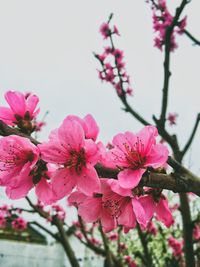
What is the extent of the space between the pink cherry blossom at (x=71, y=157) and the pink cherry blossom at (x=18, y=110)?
24 cm

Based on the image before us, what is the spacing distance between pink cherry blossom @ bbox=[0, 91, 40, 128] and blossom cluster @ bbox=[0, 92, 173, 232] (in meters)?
0.18

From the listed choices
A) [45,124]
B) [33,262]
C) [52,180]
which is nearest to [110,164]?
[52,180]

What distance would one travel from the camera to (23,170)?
1.10 meters

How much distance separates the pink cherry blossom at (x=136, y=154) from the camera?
1.01 meters

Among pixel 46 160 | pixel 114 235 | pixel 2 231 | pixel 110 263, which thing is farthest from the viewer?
pixel 2 231

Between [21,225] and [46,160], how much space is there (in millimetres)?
7455

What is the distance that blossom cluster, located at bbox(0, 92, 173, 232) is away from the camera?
3.46ft

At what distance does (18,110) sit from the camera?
4.40 ft

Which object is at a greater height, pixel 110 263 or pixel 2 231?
pixel 110 263

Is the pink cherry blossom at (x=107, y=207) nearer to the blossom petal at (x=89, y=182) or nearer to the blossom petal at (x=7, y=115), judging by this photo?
the blossom petal at (x=89, y=182)

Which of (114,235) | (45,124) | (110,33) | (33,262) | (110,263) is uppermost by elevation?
(110,33)

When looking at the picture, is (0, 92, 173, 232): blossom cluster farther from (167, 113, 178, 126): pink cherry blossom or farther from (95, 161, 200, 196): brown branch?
(167, 113, 178, 126): pink cherry blossom

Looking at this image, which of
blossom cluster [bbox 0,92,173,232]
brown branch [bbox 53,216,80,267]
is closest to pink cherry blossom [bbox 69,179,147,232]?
blossom cluster [bbox 0,92,173,232]

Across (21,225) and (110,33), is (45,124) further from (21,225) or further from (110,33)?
(110,33)
